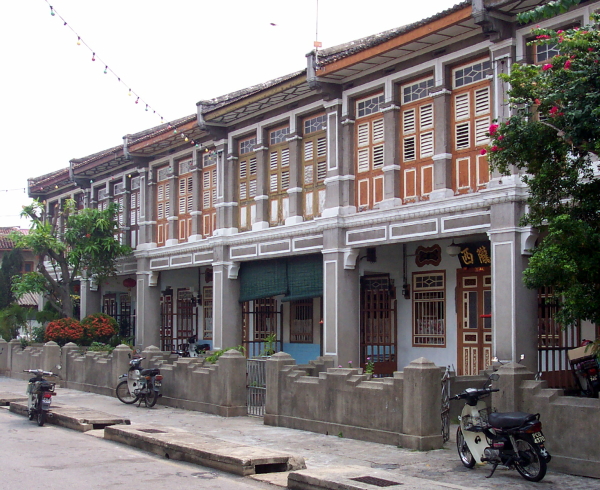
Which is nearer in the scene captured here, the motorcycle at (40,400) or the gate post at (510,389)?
the gate post at (510,389)

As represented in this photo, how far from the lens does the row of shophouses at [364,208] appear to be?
14.5 metres

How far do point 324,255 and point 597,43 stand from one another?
Answer: 399 inches

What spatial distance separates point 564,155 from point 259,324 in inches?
602

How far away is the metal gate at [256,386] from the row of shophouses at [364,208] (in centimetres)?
260

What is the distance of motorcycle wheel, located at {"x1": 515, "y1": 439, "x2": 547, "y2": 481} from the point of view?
8.94m

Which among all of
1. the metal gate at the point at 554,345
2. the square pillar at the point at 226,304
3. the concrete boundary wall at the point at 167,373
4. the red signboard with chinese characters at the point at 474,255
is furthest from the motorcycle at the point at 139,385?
the metal gate at the point at 554,345

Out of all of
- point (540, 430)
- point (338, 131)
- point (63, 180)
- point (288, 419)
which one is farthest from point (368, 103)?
point (63, 180)

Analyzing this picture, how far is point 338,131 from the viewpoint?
18391mm

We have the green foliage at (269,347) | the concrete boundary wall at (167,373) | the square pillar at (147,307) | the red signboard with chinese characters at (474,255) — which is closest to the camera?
the concrete boundary wall at (167,373)

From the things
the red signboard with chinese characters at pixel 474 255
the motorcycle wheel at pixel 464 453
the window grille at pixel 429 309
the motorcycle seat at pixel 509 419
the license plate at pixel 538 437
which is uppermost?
the red signboard with chinese characters at pixel 474 255

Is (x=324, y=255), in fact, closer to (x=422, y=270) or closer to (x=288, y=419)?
(x=422, y=270)

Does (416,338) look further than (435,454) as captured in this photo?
Yes

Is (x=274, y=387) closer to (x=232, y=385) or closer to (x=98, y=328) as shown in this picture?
(x=232, y=385)

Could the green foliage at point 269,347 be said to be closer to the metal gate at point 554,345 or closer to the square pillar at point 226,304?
the square pillar at point 226,304
